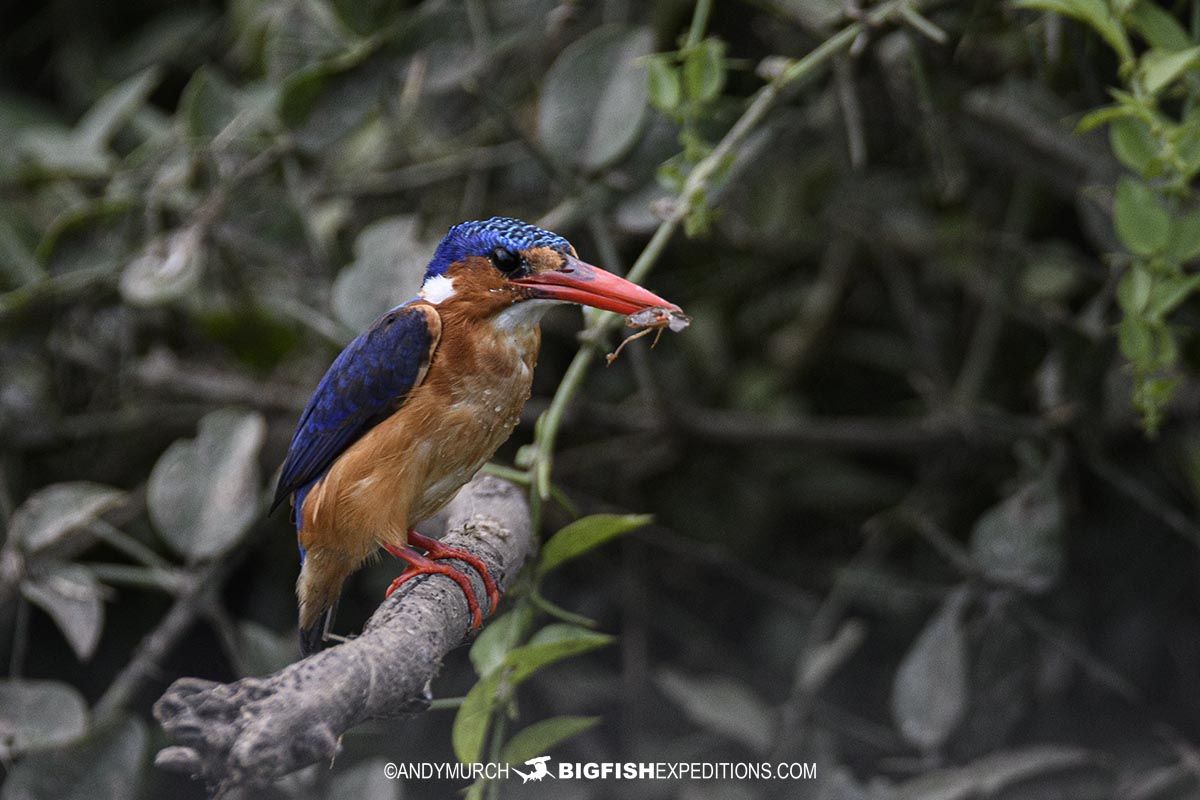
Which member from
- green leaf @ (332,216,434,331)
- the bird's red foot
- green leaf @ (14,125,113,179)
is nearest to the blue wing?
the bird's red foot

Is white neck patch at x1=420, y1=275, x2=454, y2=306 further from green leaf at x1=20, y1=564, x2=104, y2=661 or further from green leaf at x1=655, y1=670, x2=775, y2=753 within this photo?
green leaf at x1=655, y1=670, x2=775, y2=753

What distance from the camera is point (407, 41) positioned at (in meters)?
1.55

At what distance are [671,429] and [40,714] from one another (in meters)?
1.05

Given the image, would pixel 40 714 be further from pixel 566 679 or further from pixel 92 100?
pixel 92 100

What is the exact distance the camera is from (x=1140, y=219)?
119 cm

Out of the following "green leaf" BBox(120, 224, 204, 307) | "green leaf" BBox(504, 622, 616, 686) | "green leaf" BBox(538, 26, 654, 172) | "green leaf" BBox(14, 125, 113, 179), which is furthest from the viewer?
"green leaf" BBox(14, 125, 113, 179)

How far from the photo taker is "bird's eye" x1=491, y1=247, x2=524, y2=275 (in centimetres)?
88

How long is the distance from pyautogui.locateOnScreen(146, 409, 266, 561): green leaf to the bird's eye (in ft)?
2.38

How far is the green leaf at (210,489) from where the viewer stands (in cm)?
147

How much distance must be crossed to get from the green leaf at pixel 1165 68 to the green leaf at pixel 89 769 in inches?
54.2

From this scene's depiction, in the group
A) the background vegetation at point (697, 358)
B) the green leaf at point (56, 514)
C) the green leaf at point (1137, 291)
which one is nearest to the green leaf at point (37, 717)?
the background vegetation at point (697, 358)

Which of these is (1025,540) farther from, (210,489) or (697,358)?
(210,489)

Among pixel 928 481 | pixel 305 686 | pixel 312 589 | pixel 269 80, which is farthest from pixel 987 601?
pixel 269 80

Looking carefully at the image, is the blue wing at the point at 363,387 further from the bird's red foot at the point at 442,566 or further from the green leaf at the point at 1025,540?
the green leaf at the point at 1025,540
